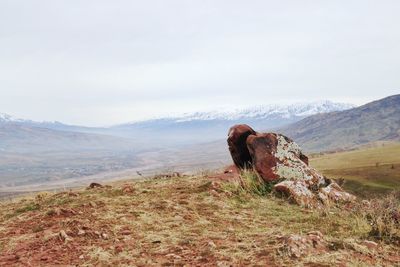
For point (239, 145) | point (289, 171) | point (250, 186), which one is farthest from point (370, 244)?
point (239, 145)

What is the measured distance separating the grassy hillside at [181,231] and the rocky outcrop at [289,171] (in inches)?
33.2

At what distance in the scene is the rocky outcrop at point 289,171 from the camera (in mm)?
14570

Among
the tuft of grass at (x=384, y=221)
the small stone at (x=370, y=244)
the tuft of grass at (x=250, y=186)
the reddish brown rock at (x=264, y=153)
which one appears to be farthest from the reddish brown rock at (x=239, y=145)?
the small stone at (x=370, y=244)

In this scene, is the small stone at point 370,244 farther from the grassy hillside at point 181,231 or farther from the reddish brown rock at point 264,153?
the reddish brown rock at point 264,153

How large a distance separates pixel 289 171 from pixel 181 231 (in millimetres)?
6908

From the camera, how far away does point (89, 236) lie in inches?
398

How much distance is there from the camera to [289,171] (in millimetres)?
16297

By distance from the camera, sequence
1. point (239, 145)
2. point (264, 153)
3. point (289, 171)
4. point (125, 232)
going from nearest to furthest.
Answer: point (125, 232) → point (289, 171) → point (264, 153) → point (239, 145)

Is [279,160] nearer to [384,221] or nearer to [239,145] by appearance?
[239,145]

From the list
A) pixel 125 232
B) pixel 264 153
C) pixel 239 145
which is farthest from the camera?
pixel 239 145

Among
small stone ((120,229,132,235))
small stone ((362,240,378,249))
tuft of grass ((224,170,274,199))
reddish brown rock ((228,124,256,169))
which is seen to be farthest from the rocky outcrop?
small stone ((120,229,132,235))

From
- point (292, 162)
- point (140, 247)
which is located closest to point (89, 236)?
point (140, 247)

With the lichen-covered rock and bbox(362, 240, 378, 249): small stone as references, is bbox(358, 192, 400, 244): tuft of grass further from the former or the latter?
the lichen-covered rock

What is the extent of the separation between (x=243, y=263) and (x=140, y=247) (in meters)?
2.39
